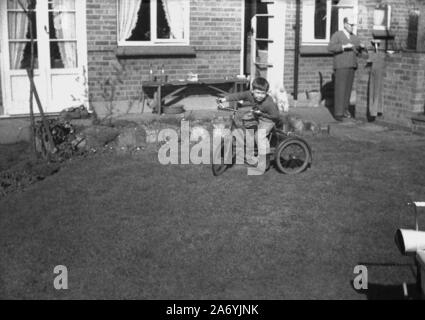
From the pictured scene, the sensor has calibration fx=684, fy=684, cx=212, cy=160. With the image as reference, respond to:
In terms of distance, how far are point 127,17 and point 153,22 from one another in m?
0.54

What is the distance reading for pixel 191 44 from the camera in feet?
44.0

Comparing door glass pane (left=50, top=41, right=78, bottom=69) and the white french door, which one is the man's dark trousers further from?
door glass pane (left=50, top=41, right=78, bottom=69)

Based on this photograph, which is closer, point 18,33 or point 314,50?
point 18,33

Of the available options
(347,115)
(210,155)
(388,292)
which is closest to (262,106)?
(210,155)

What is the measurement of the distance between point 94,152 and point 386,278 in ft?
18.5

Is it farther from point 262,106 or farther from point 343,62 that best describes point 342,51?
point 262,106

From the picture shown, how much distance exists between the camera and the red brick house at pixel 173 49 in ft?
40.0

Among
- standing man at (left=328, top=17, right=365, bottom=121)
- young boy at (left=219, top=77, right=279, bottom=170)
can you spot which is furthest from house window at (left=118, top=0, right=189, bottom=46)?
young boy at (left=219, top=77, right=279, bottom=170)

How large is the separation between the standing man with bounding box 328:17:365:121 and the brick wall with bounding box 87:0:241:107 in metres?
1.99

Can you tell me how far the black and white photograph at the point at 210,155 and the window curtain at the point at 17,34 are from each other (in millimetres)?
25

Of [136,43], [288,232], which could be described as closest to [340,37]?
[136,43]

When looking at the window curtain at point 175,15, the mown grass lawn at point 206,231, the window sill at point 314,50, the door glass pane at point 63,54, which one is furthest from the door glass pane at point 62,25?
the window sill at point 314,50

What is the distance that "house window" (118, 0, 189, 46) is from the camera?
12.8 meters

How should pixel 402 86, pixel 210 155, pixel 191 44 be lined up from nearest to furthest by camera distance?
pixel 210 155, pixel 402 86, pixel 191 44
